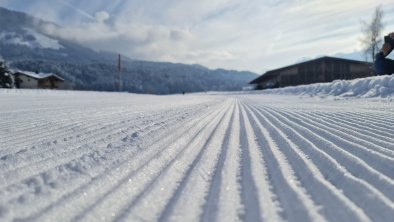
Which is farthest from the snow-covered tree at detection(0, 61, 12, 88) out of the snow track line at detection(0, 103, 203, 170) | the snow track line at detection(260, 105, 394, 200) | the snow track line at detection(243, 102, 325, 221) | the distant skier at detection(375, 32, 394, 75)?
the snow track line at detection(243, 102, 325, 221)

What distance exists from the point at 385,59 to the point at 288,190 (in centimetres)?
1733

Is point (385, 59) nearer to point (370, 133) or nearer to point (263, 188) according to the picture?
point (370, 133)

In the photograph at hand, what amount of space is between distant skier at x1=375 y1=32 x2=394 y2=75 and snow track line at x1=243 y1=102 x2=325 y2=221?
49.5 ft

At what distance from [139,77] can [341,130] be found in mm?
144247

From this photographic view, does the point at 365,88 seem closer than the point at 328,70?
Yes

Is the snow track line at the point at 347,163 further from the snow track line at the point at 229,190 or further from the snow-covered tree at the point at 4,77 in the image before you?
the snow-covered tree at the point at 4,77

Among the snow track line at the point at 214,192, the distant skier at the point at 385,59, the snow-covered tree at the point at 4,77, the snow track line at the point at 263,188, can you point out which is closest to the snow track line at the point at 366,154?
the snow track line at the point at 263,188

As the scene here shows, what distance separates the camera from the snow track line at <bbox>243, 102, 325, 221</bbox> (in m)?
2.08

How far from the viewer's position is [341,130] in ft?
17.0

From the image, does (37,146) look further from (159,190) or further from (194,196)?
(194,196)

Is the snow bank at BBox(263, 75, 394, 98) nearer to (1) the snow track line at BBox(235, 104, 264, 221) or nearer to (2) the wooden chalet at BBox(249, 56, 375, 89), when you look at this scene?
(1) the snow track line at BBox(235, 104, 264, 221)

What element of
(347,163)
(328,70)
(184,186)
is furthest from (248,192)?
(328,70)

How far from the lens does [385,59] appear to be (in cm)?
1773

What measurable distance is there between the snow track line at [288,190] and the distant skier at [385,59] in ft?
49.5
